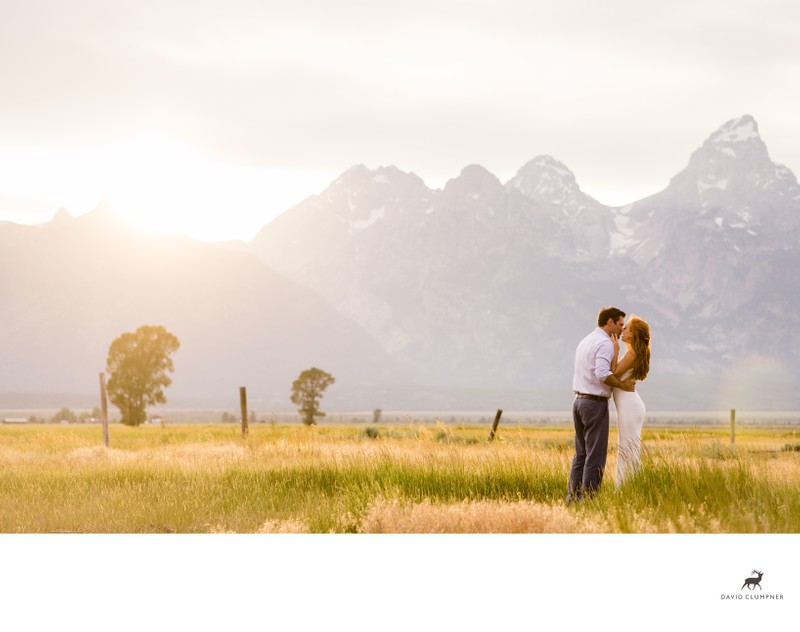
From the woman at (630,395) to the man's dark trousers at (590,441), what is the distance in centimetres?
22

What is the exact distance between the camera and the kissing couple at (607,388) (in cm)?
1074

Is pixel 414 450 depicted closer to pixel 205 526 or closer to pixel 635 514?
pixel 205 526

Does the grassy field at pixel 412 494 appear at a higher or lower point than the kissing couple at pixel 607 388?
lower

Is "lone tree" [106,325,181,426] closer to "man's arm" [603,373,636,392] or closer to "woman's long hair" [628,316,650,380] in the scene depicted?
"man's arm" [603,373,636,392]

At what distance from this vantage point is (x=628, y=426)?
11.0 m

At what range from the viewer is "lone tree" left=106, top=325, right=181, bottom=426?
7531 cm
